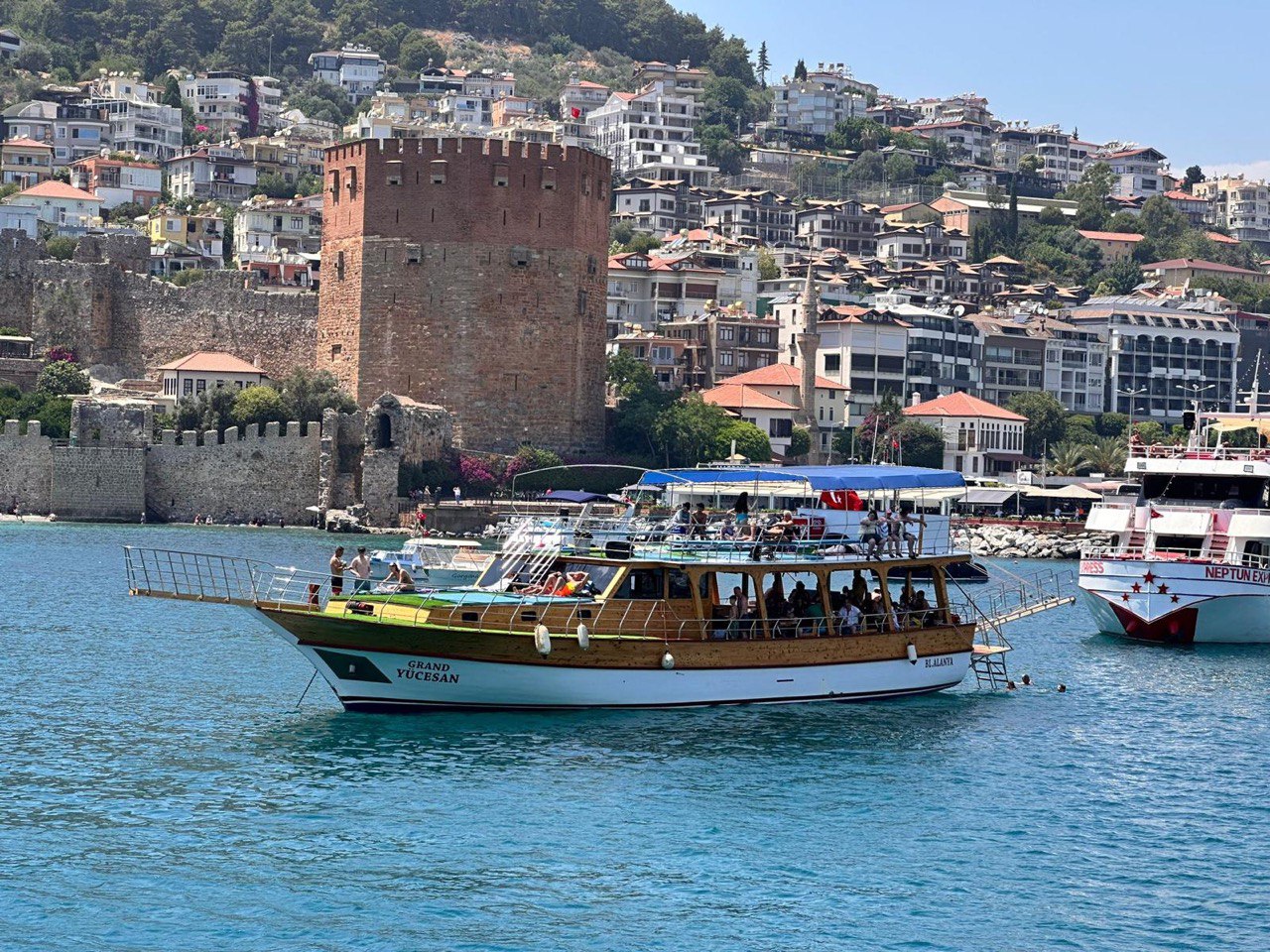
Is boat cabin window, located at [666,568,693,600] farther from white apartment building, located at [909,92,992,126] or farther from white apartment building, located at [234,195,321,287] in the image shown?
white apartment building, located at [909,92,992,126]

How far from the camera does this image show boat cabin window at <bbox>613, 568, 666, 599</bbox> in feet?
77.4

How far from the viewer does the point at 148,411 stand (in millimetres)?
59000

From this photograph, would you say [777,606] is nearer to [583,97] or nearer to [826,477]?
[826,477]

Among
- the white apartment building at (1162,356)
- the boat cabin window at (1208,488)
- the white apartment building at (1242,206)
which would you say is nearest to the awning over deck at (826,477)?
the boat cabin window at (1208,488)

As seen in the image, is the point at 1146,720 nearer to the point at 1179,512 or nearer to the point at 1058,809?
the point at 1058,809

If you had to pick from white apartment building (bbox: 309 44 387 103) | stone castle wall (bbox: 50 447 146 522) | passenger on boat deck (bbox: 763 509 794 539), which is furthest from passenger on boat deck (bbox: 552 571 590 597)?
white apartment building (bbox: 309 44 387 103)

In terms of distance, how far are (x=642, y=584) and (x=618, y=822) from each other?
5291 mm

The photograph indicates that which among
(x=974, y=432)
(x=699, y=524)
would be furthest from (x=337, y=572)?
(x=974, y=432)

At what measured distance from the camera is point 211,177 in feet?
350

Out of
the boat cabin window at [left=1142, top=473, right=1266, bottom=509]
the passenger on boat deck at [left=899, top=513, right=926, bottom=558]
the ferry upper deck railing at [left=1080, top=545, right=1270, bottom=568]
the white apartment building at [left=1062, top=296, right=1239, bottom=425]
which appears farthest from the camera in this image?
the white apartment building at [left=1062, top=296, right=1239, bottom=425]

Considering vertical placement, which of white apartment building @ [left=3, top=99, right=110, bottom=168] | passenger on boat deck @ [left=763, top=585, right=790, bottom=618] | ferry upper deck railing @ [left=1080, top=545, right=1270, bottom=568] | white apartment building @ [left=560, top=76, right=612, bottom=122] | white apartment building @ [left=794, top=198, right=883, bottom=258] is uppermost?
white apartment building @ [left=560, top=76, right=612, bottom=122]

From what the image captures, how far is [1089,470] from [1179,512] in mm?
40710

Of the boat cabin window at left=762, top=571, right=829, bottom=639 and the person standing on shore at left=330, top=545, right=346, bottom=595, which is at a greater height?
the person standing on shore at left=330, top=545, right=346, bottom=595

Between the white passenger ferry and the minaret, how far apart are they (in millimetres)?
36173
